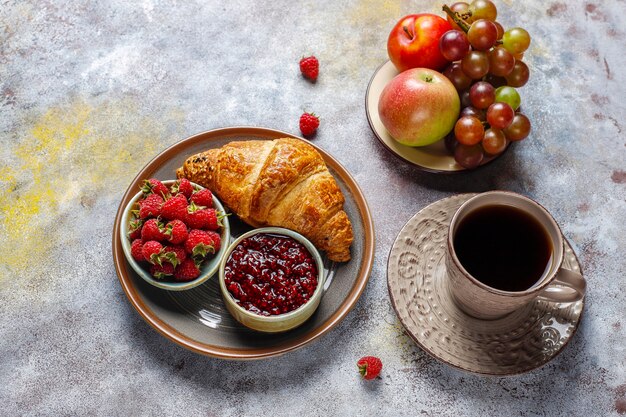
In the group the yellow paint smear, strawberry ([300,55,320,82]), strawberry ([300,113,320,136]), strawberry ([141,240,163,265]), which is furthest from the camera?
strawberry ([300,55,320,82])

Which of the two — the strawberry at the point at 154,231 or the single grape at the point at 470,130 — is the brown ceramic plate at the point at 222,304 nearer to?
the strawberry at the point at 154,231

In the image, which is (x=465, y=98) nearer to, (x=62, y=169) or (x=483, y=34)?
A: (x=483, y=34)

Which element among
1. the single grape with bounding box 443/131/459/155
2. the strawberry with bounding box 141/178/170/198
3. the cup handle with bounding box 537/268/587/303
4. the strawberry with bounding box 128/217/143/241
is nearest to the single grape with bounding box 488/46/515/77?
the single grape with bounding box 443/131/459/155

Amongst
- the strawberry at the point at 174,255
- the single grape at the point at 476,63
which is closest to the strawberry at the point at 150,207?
the strawberry at the point at 174,255

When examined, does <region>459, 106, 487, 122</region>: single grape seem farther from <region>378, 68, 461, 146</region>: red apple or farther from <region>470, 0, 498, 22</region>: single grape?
<region>470, 0, 498, 22</region>: single grape

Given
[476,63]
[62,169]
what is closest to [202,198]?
[62,169]

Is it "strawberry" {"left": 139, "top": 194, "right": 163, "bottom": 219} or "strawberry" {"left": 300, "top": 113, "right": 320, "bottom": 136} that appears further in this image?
"strawberry" {"left": 300, "top": 113, "right": 320, "bottom": 136}

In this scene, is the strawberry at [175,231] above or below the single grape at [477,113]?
above
